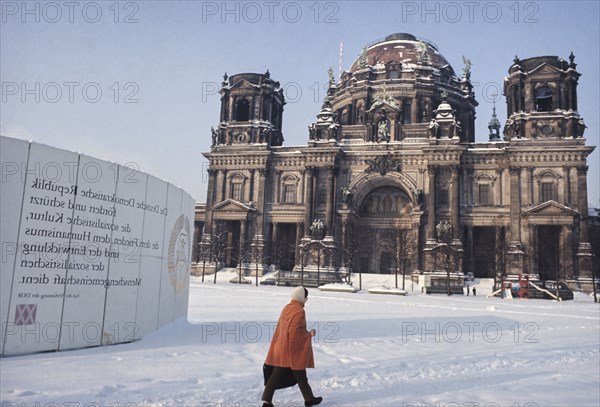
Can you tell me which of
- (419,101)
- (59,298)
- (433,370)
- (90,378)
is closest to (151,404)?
(90,378)

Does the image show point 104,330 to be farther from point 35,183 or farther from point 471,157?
point 471,157

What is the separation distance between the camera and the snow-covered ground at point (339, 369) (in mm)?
6965

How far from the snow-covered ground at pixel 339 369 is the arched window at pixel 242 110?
43.6 metres

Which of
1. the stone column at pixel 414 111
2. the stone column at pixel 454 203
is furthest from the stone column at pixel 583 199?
the stone column at pixel 414 111

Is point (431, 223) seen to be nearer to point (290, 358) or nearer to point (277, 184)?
point (277, 184)

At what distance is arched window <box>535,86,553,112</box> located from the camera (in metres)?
48.6

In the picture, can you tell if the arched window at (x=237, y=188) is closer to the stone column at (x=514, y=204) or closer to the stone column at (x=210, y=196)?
the stone column at (x=210, y=196)

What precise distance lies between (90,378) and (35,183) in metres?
3.85

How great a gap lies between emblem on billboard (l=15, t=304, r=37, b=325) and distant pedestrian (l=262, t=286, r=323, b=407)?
5057mm

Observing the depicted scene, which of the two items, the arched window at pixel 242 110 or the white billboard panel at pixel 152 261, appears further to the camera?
the arched window at pixel 242 110

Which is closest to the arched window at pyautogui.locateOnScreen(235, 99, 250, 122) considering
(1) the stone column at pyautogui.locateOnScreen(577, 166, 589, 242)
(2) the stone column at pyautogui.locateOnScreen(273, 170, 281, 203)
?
(2) the stone column at pyautogui.locateOnScreen(273, 170, 281, 203)

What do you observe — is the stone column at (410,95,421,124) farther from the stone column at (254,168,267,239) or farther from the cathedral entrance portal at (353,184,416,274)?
the stone column at (254,168,267,239)

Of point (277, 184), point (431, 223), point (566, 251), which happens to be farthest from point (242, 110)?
point (566, 251)

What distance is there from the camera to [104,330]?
10.2 metres
